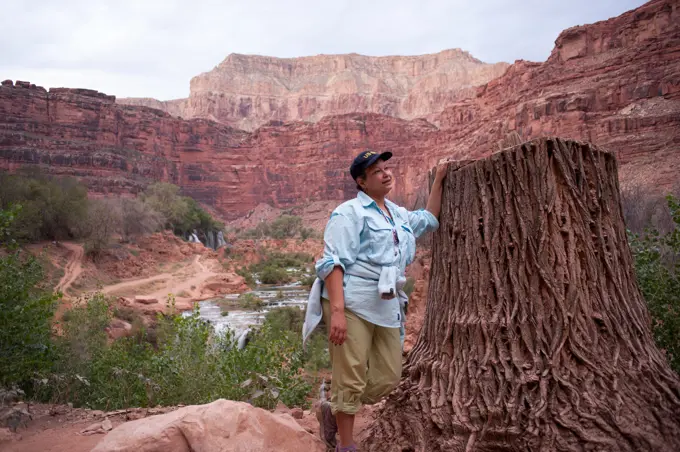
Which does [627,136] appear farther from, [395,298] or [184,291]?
[395,298]

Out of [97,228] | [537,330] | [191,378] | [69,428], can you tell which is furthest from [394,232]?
[97,228]

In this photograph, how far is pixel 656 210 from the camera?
543 inches

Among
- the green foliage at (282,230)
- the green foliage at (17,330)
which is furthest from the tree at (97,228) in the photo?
the green foliage at (282,230)

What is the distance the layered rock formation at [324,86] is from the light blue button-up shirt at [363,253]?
3728 inches

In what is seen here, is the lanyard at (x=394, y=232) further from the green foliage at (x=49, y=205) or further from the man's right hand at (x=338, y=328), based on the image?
the green foliage at (x=49, y=205)

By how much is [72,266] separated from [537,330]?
19903 millimetres

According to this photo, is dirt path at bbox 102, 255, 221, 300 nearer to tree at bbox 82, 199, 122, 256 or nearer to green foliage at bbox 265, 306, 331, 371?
tree at bbox 82, 199, 122, 256

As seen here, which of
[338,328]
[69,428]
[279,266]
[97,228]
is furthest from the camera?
[279,266]

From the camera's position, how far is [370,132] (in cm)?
6575

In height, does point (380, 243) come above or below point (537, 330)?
above

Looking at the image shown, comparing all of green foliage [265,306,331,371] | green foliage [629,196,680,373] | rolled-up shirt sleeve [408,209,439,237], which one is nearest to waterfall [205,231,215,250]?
green foliage [265,306,331,371]

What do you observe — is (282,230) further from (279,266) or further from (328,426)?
(328,426)

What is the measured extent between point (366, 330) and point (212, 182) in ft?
217

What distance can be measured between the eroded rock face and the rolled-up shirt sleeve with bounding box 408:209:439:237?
1.32 metres
